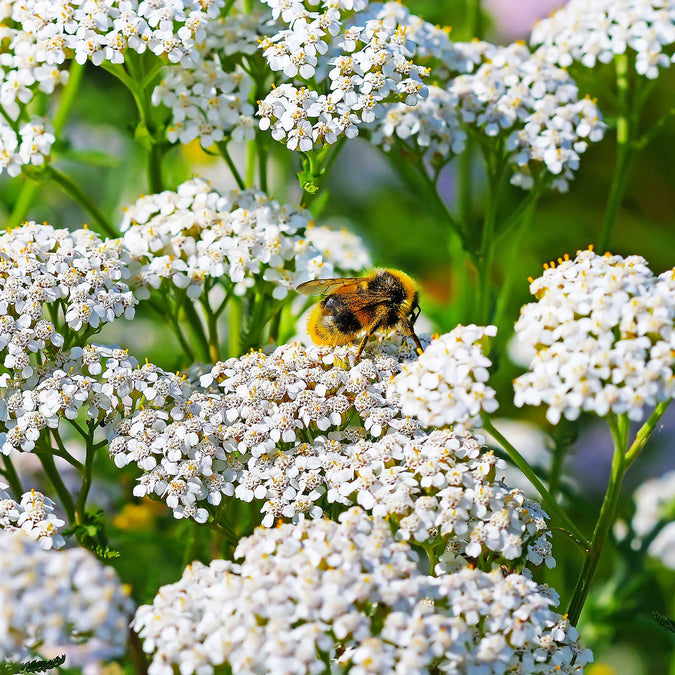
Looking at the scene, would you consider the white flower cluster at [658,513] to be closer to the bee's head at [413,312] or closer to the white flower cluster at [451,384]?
the bee's head at [413,312]

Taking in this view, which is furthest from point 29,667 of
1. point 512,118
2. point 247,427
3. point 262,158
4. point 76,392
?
point 512,118

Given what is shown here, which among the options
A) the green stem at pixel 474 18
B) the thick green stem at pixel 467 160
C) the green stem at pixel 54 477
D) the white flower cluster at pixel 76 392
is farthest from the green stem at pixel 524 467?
the green stem at pixel 474 18

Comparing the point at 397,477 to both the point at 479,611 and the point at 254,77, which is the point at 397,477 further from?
the point at 254,77

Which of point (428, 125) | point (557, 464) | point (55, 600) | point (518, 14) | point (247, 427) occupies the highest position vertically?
point (518, 14)

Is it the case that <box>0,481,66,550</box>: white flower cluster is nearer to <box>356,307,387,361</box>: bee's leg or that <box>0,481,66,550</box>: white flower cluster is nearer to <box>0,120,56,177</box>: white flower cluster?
<box>356,307,387,361</box>: bee's leg

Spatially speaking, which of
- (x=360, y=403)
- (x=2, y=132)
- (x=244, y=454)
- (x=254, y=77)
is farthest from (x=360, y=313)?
(x=2, y=132)

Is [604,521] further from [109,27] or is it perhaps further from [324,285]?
[109,27]
